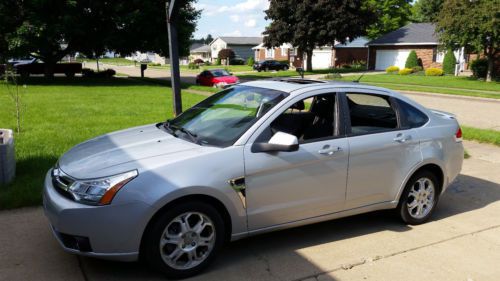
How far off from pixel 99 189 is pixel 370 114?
3078mm

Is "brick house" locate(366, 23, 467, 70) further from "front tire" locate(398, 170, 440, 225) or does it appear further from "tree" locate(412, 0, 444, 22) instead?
"front tire" locate(398, 170, 440, 225)

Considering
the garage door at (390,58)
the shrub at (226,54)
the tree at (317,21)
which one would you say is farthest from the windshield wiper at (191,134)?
the shrub at (226,54)

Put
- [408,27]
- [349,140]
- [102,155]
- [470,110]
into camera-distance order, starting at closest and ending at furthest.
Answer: [102,155] < [349,140] < [470,110] < [408,27]

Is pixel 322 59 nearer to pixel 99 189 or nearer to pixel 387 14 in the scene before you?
pixel 387 14

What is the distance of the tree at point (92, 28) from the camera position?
2459 centimetres

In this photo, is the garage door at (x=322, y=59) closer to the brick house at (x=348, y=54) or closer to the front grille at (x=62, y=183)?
the brick house at (x=348, y=54)

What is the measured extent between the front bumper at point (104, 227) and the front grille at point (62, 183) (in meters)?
0.13

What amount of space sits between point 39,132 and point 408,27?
1964 inches

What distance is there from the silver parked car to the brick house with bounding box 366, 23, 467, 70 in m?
43.0

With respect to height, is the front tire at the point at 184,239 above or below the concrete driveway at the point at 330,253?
above

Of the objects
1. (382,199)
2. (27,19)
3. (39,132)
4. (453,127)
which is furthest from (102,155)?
(27,19)

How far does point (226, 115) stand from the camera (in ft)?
15.4

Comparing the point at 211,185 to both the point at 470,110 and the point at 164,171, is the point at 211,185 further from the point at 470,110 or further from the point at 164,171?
the point at 470,110

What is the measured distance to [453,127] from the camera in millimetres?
5508
